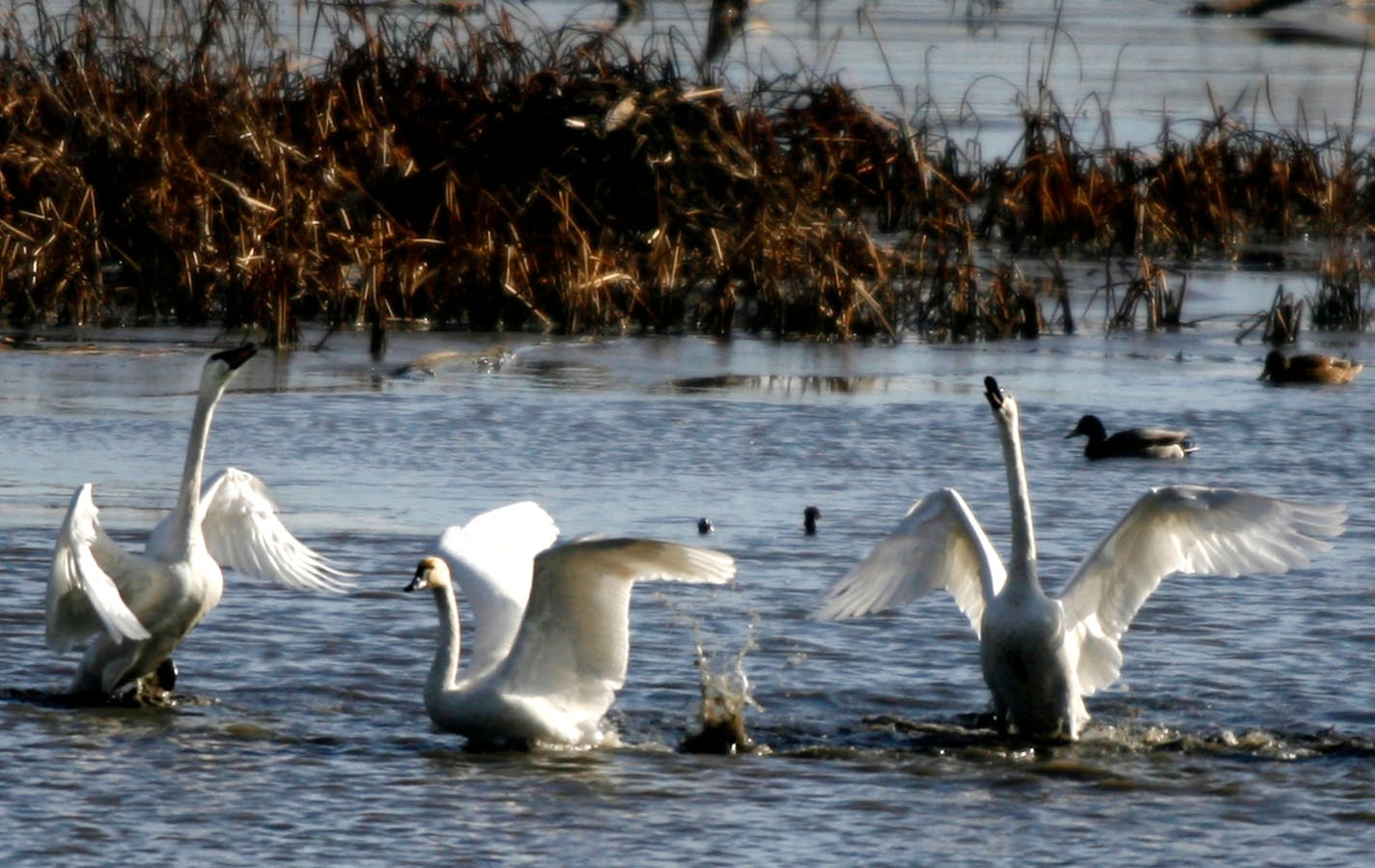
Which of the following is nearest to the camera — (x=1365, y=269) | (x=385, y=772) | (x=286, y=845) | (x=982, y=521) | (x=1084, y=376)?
(x=286, y=845)

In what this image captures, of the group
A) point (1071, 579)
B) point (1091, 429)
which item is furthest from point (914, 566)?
point (1091, 429)

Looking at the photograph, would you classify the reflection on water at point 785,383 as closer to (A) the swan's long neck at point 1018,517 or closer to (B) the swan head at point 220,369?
(B) the swan head at point 220,369

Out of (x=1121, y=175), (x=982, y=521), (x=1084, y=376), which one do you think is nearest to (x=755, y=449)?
(x=982, y=521)

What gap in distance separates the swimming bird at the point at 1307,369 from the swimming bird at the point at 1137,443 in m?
2.00

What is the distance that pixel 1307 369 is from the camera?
13273mm

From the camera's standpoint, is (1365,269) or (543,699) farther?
(1365,269)

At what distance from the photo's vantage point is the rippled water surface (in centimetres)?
616

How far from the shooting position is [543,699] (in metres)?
6.92

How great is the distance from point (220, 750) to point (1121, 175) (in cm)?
1311

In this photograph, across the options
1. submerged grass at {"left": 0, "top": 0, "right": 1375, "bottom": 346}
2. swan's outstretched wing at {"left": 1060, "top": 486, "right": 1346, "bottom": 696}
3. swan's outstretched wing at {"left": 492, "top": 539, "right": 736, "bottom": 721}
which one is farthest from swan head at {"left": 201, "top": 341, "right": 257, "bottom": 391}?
submerged grass at {"left": 0, "top": 0, "right": 1375, "bottom": 346}

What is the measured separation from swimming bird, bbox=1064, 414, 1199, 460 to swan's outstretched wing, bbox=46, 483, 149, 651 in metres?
5.32

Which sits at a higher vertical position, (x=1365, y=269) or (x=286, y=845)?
(x=1365, y=269)

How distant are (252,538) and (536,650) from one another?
1402 mm

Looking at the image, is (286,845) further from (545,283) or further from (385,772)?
(545,283)
